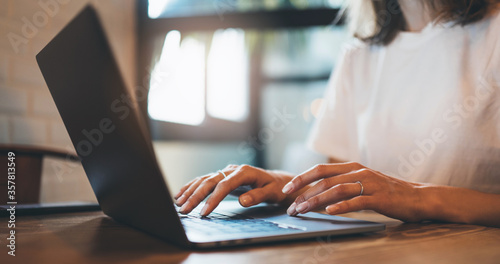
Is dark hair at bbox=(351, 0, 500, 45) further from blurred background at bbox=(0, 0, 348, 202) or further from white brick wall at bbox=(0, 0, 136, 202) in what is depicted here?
white brick wall at bbox=(0, 0, 136, 202)

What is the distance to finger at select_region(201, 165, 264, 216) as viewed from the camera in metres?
0.67

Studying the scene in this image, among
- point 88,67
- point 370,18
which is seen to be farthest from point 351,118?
point 88,67

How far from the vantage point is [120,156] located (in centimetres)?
47

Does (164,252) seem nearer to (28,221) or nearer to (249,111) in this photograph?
(28,221)

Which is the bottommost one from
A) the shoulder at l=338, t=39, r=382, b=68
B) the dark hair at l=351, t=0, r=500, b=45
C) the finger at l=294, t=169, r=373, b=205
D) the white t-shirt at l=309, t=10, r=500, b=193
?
the finger at l=294, t=169, r=373, b=205

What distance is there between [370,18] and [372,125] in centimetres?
39

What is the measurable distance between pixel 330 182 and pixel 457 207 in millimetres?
244

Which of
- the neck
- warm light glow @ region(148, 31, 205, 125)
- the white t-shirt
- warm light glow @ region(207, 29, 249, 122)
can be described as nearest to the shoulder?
the white t-shirt

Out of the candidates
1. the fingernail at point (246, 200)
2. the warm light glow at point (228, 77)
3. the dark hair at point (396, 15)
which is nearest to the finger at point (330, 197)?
the fingernail at point (246, 200)

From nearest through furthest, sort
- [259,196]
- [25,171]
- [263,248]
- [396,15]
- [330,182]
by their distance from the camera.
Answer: [263,248] → [330,182] → [259,196] → [25,171] → [396,15]

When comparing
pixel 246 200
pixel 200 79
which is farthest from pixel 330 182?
pixel 200 79

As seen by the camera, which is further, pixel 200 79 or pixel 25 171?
pixel 200 79

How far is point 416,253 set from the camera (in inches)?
17.7

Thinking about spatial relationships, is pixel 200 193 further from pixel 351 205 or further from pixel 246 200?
pixel 351 205
